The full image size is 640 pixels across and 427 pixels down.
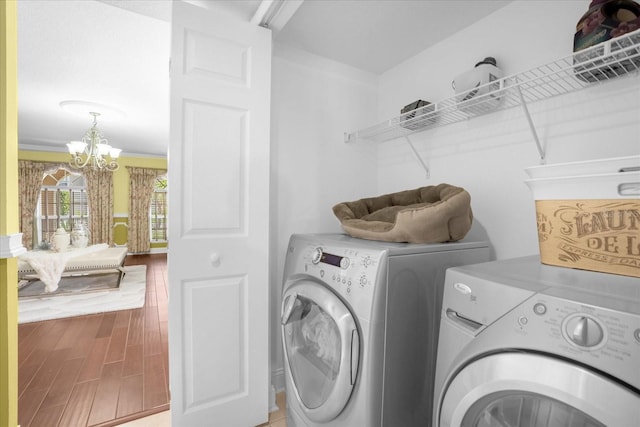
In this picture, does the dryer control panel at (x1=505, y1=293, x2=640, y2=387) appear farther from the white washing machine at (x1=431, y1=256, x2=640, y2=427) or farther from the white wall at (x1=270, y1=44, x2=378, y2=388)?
the white wall at (x1=270, y1=44, x2=378, y2=388)

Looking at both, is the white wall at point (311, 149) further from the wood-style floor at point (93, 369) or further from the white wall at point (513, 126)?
the wood-style floor at point (93, 369)

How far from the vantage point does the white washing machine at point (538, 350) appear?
1.51 feet

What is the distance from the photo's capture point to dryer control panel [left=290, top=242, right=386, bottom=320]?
38.6 inches

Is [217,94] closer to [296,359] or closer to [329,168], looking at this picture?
[329,168]

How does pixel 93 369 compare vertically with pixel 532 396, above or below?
below

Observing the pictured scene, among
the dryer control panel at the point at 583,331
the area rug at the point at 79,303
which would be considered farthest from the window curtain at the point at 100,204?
the dryer control panel at the point at 583,331

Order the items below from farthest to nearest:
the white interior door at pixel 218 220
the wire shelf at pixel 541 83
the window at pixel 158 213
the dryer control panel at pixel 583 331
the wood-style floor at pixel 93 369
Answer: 1. the window at pixel 158 213
2. the wood-style floor at pixel 93 369
3. the white interior door at pixel 218 220
4. the wire shelf at pixel 541 83
5. the dryer control panel at pixel 583 331

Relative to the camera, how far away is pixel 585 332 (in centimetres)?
49

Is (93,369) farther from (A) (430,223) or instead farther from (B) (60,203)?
(B) (60,203)

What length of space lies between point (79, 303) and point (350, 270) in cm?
393

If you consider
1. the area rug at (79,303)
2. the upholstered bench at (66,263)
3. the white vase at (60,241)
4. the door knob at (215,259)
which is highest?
the door knob at (215,259)

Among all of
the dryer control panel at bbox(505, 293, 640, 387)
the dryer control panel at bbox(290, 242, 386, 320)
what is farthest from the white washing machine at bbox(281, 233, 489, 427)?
the dryer control panel at bbox(505, 293, 640, 387)

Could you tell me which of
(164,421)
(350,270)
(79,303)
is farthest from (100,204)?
(350,270)

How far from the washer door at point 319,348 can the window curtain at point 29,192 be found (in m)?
7.45
